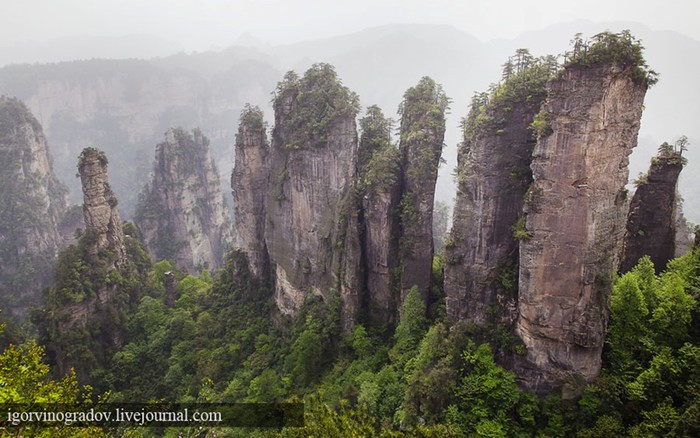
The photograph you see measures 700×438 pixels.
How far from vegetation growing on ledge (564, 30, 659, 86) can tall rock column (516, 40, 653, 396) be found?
0.04 metres

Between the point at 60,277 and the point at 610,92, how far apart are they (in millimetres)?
43161

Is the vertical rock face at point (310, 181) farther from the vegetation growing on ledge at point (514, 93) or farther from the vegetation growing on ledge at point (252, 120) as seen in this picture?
the vegetation growing on ledge at point (514, 93)

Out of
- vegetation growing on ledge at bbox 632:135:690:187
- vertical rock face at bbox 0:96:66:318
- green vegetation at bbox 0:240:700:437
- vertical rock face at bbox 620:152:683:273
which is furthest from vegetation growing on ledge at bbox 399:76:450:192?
vertical rock face at bbox 0:96:66:318

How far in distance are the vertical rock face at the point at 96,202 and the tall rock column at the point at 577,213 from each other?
127 ft

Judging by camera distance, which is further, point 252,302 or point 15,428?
point 252,302

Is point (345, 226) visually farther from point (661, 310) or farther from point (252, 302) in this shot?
point (661, 310)

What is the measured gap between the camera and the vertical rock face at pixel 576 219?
19.1 metres

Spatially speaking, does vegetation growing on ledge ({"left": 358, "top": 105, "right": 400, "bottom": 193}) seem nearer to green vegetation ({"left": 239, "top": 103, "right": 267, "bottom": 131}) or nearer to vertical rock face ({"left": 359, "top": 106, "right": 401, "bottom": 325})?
vertical rock face ({"left": 359, "top": 106, "right": 401, "bottom": 325})

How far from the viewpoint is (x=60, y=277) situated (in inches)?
1576

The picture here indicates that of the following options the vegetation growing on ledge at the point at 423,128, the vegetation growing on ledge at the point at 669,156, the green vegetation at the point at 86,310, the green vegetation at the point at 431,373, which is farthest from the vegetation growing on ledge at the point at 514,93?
the green vegetation at the point at 86,310

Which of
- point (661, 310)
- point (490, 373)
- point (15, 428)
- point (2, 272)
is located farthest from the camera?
point (2, 272)

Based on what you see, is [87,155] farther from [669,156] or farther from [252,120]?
[669,156]

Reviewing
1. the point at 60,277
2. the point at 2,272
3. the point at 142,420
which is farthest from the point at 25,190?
the point at 142,420

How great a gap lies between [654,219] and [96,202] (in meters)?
44.9
